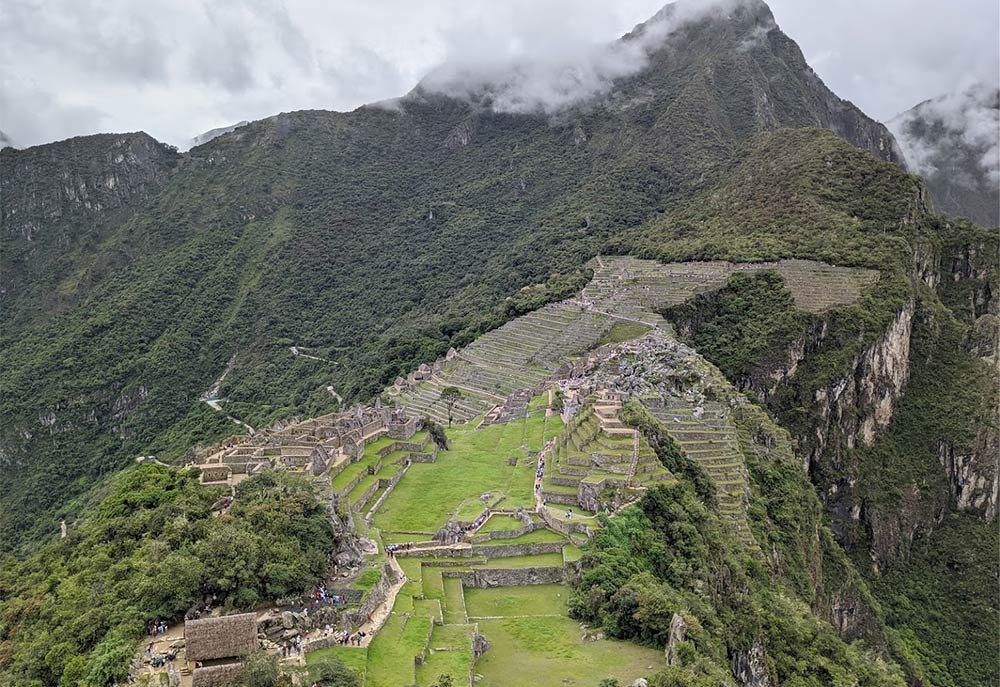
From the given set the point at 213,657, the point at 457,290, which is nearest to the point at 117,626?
the point at 213,657

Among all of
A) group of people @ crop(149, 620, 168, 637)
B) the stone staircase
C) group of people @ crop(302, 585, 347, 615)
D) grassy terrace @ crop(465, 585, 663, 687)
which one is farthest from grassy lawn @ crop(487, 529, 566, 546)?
group of people @ crop(149, 620, 168, 637)

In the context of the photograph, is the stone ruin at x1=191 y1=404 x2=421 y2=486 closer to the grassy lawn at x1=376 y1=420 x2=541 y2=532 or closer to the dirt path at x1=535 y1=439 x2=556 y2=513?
the grassy lawn at x1=376 y1=420 x2=541 y2=532

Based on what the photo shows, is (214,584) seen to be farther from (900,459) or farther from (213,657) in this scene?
(900,459)

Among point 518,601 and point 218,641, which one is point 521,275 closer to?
point 518,601

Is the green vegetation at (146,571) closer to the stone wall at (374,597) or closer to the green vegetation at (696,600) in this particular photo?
the stone wall at (374,597)

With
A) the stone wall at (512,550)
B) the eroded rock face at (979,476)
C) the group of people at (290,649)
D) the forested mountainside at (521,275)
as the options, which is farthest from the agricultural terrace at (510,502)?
the eroded rock face at (979,476)

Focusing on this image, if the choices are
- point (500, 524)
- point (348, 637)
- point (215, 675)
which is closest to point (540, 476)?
point (500, 524)
